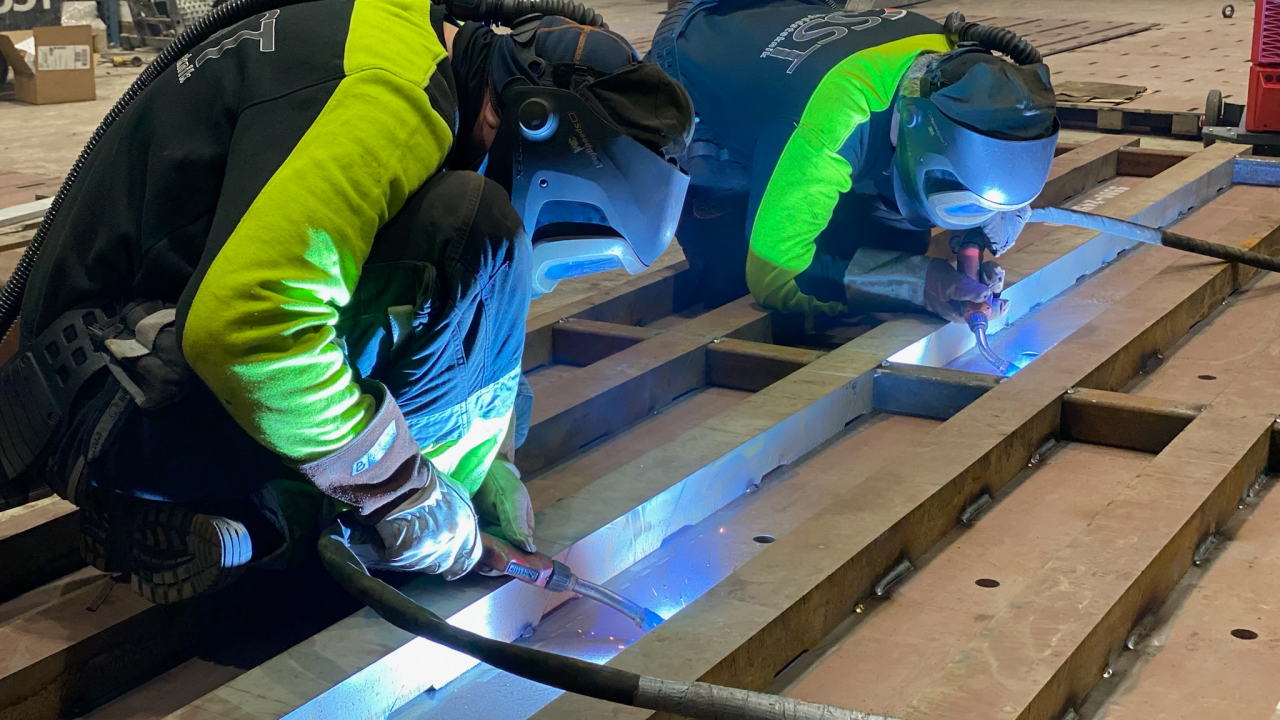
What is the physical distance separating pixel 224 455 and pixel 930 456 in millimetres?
1397

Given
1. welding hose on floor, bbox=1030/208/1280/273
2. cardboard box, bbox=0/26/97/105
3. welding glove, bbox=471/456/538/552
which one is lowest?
welding glove, bbox=471/456/538/552

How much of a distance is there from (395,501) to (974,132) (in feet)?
6.19

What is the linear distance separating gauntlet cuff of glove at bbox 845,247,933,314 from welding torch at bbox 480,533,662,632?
1.59 metres

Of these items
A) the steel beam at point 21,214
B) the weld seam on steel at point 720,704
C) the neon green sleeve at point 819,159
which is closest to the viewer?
the weld seam on steel at point 720,704

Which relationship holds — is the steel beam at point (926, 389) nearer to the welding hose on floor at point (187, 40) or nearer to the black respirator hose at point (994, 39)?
the black respirator hose at point (994, 39)

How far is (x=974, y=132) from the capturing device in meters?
3.15

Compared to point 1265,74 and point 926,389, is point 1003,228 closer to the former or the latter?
point 926,389

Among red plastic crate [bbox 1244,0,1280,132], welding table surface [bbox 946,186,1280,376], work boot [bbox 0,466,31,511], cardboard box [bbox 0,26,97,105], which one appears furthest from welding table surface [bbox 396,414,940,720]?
cardboard box [bbox 0,26,97,105]

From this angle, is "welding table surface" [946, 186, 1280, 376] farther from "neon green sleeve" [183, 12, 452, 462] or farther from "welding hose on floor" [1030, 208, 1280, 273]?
"neon green sleeve" [183, 12, 452, 462]

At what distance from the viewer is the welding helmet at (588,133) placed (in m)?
1.99

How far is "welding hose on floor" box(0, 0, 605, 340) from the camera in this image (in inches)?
78.2

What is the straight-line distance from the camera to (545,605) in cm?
229

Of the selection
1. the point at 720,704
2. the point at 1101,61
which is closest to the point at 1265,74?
the point at 1101,61

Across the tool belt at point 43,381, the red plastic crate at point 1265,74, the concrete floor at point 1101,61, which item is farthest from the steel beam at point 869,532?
the concrete floor at point 1101,61
